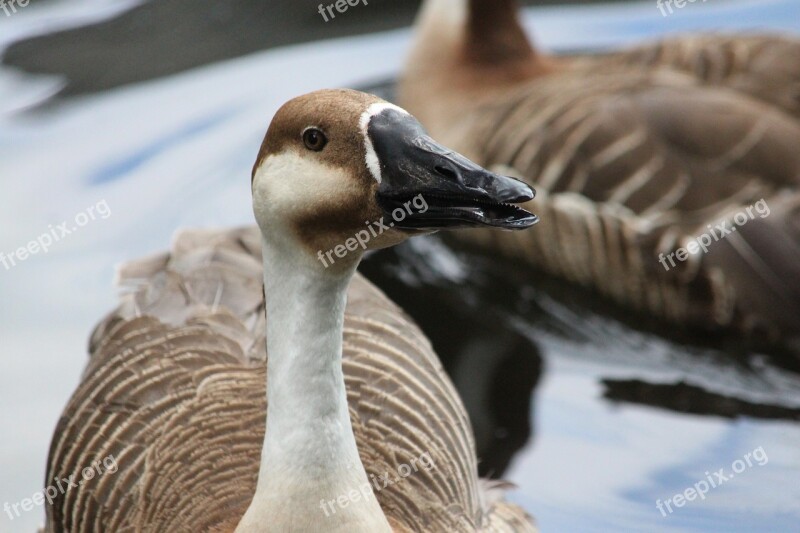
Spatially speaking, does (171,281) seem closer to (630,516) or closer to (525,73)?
(630,516)

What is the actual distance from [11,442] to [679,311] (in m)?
3.38

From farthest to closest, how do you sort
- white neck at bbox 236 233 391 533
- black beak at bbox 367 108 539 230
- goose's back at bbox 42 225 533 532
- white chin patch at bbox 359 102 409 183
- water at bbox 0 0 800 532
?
water at bbox 0 0 800 532 → goose's back at bbox 42 225 533 532 → white neck at bbox 236 233 391 533 → white chin patch at bbox 359 102 409 183 → black beak at bbox 367 108 539 230

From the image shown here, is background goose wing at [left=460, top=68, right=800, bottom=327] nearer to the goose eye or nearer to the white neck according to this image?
the white neck

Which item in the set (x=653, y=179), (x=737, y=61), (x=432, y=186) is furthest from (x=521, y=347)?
(x=432, y=186)

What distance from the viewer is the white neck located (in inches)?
125

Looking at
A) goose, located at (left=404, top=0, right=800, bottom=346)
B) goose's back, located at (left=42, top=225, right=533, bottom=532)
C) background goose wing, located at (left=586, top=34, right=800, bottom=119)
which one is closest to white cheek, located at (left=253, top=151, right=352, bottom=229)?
goose's back, located at (left=42, top=225, right=533, bottom=532)

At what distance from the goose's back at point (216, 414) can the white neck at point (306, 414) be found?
38cm

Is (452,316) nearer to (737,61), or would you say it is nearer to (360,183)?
(737,61)

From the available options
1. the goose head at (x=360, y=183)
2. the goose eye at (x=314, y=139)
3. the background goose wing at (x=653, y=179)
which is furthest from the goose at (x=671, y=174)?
the goose eye at (x=314, y=139)

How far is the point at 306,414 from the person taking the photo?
10.7 feet

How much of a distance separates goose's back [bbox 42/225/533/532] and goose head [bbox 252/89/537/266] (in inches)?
40.3

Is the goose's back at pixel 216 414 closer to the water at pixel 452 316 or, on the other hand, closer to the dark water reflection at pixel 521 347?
the water at pixel 452 316

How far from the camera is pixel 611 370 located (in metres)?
6.15

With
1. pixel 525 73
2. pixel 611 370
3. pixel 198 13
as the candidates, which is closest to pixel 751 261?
pixel 611 370
